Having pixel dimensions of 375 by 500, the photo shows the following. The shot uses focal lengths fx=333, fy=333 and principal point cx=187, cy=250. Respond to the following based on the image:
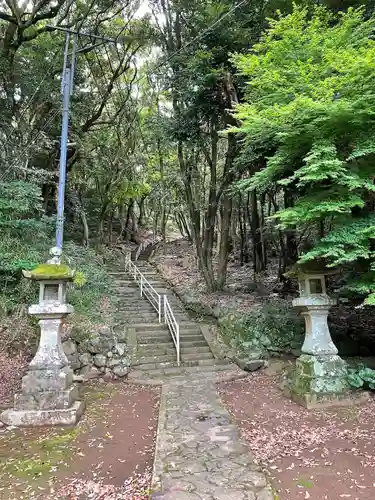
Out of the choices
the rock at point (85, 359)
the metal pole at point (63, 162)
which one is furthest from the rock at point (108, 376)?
the metal pole at point (63, 162)

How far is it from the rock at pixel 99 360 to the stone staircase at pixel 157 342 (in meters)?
0.67

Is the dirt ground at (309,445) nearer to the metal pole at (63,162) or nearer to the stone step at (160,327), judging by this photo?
the stone step at (160,327)

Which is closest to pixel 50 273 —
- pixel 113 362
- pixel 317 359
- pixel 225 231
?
pixel 113 362

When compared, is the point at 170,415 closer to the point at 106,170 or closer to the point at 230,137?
the point at 230,137

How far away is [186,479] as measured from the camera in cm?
312

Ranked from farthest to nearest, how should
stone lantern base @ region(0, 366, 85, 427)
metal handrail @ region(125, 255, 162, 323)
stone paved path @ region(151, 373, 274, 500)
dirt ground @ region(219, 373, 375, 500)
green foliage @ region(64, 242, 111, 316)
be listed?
metal handrail @ region(125, 255, 162, 323) → green foliage @ region(64, 242, 111, 316) → stone lantern base @ region(0, 366, 85, 427) → dirt ground @ region(219, 373, 375, 500) → stone paved path @ region(151, 373, 274, 500)

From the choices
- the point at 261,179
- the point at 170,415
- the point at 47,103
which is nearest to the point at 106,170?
the point at 47,103

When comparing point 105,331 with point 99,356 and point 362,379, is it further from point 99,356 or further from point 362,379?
point 362,379

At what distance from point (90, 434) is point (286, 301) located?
22.7 feet

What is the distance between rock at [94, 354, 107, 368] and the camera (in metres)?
7.28

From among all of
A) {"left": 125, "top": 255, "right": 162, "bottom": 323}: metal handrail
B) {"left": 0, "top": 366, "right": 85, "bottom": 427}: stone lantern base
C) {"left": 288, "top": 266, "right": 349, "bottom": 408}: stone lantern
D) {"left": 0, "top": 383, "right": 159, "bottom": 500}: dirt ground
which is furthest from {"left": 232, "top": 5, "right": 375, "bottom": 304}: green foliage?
{"left": 125, "top": 255, "right": 162, "bottom": 323}: metal handrail

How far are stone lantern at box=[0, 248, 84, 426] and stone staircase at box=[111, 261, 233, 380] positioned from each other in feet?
7.66

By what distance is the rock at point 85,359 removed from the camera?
23.7ft

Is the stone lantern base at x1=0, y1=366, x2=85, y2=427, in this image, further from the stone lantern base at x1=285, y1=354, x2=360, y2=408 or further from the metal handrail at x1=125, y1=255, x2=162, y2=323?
the metal handrail at x1=125, y1=255, x2=162, y2=323
